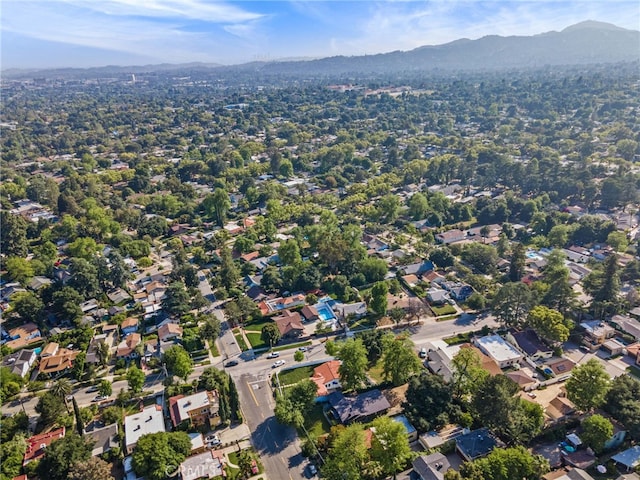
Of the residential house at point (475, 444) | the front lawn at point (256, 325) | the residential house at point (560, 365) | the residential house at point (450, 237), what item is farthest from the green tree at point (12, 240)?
the residential house at point (560, 365)

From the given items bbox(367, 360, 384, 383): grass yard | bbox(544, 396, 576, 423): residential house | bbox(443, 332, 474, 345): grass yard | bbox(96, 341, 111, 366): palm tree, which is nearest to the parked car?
bbox(367, 360, 384, 383): grass yard

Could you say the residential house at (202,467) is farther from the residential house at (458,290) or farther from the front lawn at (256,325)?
the residential house at (458,290)

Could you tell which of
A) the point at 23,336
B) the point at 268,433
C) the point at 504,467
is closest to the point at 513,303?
the point at 504,467

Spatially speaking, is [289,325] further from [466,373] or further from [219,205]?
[219,205]

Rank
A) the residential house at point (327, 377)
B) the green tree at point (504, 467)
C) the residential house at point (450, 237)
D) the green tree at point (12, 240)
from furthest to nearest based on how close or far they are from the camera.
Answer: the residential house at point (450, 237), the green tree at point (12, 240), the residential house at point (327, 377), the green tree at point (504, 467)

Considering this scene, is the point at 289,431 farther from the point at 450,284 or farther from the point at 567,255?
the point at 567,255

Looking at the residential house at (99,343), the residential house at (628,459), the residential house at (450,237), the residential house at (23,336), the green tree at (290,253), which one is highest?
the green tree at (290,253)

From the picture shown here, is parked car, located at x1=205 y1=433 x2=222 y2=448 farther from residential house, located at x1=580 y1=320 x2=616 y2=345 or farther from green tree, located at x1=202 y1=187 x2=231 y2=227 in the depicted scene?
green tree, located at x1=202 y1=187 x2=231 y2=227

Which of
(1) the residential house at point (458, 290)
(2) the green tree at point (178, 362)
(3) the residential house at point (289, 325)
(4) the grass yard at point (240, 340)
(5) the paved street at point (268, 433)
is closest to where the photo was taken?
(5) the paved street at point (268, 433)
